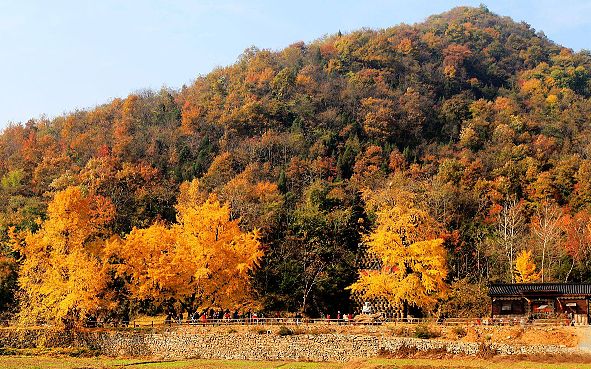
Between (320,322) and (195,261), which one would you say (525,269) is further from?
(195,261)

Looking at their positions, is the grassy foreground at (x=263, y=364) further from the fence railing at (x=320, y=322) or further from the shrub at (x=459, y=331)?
the fence railing at (x=320, y=322)

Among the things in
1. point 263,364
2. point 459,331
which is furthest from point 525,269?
point 263,364

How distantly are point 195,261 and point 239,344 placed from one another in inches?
359

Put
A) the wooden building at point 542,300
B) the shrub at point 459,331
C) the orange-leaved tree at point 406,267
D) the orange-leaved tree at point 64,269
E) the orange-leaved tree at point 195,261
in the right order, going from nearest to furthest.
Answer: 1. the shrub at point 459,331
2. the wooden building at point 542,300
3. the orange-leaved tree at point 406,267
4. the orange-leaved tree at point 64,269
5. the orange-leaved tree at point 195,261

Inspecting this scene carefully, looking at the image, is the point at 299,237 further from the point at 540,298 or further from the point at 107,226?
the point at 540,298

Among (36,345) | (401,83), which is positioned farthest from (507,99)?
(36,345)

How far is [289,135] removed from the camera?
99.8 meters

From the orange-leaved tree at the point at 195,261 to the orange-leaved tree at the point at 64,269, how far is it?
2.47m

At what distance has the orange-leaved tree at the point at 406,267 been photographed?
161 feet

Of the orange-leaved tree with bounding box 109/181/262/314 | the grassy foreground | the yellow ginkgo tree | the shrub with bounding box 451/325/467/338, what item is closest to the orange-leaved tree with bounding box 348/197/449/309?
the shrub with bounding box 451/325/467/338

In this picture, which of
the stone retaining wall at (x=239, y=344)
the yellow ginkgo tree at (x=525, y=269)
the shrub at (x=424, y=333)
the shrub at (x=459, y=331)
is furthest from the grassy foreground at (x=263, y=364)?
the yellow ginkgo tree at (x=525, y=269)

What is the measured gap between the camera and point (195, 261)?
2040 inches

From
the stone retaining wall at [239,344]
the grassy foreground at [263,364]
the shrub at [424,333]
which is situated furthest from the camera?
the shrub at [424,333]

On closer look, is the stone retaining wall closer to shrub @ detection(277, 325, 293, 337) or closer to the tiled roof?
shrub @ detection(277, 325, 293, 337)
